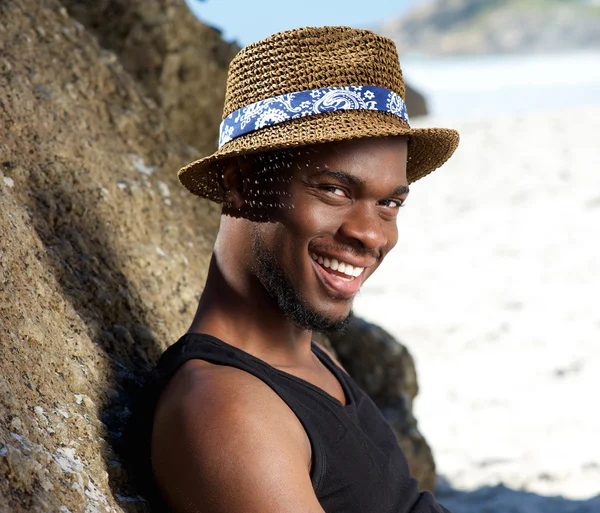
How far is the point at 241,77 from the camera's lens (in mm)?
2387

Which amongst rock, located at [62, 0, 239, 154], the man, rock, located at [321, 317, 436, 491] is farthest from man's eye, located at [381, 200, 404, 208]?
rock, located at [62, 0, 239, 154]

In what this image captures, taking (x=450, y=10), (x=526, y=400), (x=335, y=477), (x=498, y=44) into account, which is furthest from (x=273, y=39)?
(x=450, y=10)

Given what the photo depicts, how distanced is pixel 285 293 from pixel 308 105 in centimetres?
45

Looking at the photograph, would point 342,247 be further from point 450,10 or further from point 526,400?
point 450,10

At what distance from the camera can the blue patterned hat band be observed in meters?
2.24

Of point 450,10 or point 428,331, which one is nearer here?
point 428,331

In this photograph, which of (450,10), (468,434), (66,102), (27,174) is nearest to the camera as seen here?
(27,174)

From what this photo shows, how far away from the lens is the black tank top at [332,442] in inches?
84.5

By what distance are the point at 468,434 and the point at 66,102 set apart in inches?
162

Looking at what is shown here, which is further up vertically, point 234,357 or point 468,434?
point 234,357

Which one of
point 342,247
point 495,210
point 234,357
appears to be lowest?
point 234,357

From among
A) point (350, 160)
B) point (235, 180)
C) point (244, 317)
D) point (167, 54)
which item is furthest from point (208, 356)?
point (167, 54)

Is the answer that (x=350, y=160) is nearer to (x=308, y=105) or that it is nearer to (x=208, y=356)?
(x=308, y=105)

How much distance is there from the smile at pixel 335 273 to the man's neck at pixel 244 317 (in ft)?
0.60
